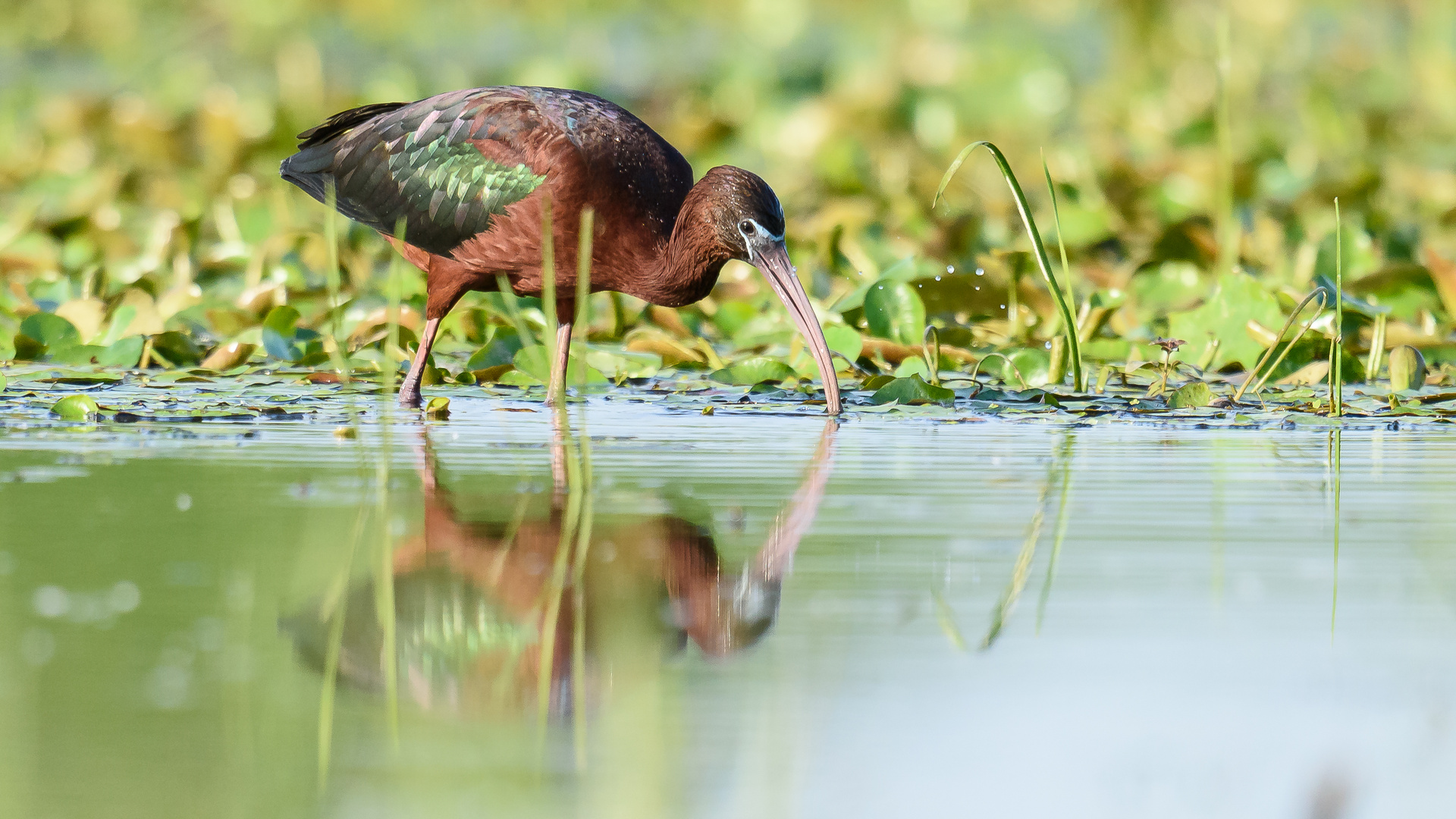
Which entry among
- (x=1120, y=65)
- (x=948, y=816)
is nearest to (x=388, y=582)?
(x=948, y=816)

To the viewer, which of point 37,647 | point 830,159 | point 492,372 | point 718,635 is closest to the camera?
point 37,647

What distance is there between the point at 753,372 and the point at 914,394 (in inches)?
25.3

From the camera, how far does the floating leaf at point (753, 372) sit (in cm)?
641

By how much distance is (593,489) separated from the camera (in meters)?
4.18

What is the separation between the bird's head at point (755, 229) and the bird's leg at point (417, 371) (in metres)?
1.03

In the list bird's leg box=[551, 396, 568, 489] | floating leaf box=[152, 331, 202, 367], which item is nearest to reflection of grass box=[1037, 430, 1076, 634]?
bird's leg box=[551, 396, 568, 489]

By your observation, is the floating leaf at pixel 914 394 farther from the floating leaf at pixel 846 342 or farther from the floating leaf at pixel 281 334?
the floating leaf at pixel 281 334

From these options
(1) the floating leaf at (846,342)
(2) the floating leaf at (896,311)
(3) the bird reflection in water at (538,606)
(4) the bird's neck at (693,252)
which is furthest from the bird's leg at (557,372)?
(3) the bird reflection in water at (538,606)

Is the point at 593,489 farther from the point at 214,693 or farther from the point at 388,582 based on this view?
the point at 214,693

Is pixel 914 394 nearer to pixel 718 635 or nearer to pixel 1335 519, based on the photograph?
pixel 1335 519

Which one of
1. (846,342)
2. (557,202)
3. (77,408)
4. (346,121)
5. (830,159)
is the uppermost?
(830,159)

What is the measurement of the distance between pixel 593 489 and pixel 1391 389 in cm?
311

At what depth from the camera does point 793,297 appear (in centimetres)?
615

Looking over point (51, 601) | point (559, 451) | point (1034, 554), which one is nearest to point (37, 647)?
point (51, 601)
